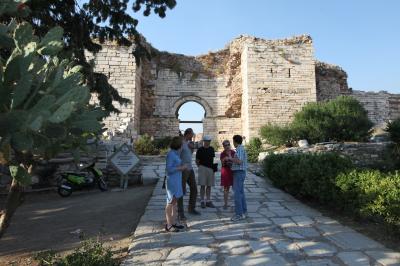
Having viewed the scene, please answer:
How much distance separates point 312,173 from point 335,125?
25.6ft

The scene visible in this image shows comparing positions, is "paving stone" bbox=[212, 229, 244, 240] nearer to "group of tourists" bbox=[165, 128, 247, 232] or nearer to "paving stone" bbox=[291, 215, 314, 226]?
"group of tourists" bbox=[165, 128, 247, 232]

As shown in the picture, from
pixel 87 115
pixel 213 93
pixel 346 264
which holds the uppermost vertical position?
pixel 213 93

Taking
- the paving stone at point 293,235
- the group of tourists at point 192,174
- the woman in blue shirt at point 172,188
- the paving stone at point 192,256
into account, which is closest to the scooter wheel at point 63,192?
the group of tourists at point 192,174

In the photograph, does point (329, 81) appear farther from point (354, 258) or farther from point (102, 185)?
point (354, 258)

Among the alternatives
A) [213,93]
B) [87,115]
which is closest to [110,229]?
[87,115]

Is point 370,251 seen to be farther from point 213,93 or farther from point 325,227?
point 213,93

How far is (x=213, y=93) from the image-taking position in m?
21.1

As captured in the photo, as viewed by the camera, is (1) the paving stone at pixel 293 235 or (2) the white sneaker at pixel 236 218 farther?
(2) the white sneaker at pixel 236 218

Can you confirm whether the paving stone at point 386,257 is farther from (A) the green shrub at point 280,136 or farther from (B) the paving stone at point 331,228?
(A) the green shrub at point 280,136

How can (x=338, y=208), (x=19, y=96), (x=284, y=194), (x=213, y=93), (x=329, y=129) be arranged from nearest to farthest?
1. (x=19, y=96)
2. (x=338, y=208)
3. (x=284, y=194)
4. (x=329, y=129)
5. (x=213, y=93)

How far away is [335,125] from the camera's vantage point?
1412 centimetres

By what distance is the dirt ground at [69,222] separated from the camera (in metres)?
4.71

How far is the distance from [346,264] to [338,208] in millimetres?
2474

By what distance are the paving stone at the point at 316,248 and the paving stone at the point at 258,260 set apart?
41 centimetres
